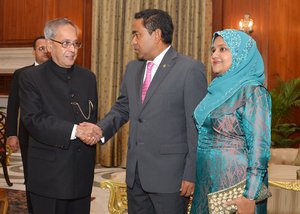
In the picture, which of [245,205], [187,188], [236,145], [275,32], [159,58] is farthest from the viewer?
[275,32]

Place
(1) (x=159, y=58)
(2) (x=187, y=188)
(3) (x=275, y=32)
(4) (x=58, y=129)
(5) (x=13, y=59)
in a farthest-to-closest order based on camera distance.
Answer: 1. (5) (x=13, y=59)
2. (3) (x=275, y=32)
3. (1) (x=159, y=58)
4. (4) (x=58, y=129)
5. (2) (x=187, y=188)

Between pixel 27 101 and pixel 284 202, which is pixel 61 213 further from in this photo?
pixel 284 202

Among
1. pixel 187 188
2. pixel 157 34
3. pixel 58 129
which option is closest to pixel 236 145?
pixel 187 188

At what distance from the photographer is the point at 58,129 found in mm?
2777

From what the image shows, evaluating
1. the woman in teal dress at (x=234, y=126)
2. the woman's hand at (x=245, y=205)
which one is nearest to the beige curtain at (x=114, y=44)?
the woman in teal dress at (x=234, y=126)

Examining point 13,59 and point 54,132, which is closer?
point 54,132

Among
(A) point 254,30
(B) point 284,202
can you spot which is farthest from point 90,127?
(A) point 254,30

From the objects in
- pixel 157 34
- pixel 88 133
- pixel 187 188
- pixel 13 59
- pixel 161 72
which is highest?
pixel 157 34

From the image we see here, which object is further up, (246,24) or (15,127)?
(246,24)

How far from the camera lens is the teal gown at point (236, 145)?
220cm

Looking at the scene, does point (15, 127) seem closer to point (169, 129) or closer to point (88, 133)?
point (88, 133)

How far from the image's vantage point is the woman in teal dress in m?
2.21

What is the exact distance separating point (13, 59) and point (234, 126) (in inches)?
343

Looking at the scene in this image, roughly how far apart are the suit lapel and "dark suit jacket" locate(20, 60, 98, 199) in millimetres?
429
